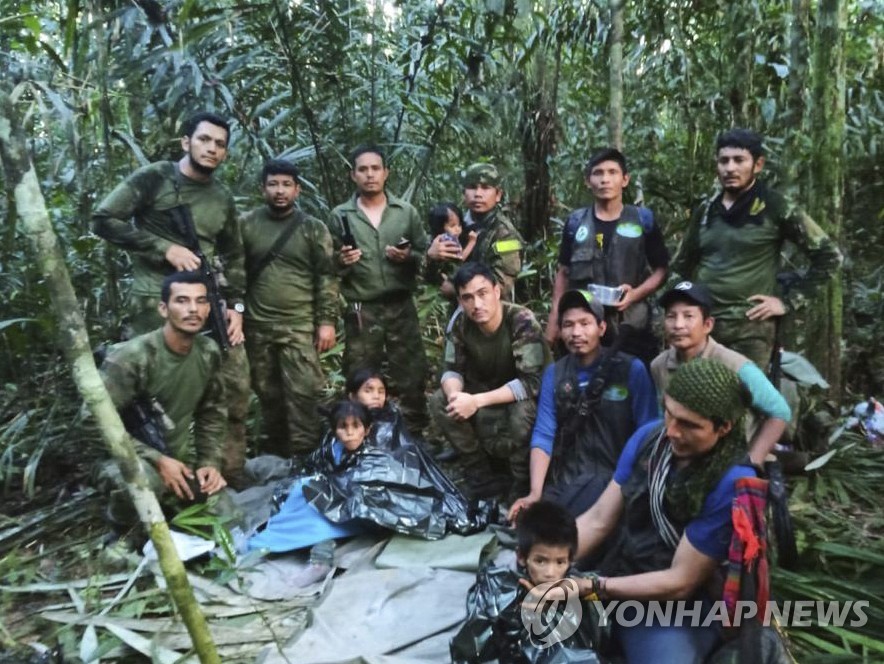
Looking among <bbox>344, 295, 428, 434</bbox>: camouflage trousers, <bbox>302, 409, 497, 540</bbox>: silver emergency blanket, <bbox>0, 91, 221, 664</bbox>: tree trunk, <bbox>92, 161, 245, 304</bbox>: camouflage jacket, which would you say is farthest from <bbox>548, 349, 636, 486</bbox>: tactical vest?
<bbox>92, 161, 245, 304</bbox>: camouflage jacket

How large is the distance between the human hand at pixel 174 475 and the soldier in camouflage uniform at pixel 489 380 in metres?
1.43

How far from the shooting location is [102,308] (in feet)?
17.7

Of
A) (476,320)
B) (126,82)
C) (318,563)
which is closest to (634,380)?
(476,320)

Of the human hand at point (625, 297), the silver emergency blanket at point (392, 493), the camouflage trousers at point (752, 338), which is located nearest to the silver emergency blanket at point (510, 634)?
the silver emergency blanket at point (392, 493)

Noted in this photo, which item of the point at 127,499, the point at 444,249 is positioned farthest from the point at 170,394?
the point at 444,249

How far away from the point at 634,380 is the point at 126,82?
169 inches

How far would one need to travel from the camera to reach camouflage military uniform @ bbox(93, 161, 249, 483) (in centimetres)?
412

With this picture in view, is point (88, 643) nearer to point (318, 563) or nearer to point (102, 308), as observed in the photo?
point (318, 563)

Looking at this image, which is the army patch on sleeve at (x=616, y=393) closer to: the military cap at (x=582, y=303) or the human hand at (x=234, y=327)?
the military cap at (x=582, y=303)

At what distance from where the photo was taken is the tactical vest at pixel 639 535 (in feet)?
8.33

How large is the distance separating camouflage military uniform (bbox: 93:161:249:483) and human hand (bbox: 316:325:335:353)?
55 cm

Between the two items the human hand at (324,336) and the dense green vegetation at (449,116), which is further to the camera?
the human hand at (324,336)

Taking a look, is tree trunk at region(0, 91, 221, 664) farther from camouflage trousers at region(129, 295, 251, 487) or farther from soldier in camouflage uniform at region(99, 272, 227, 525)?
camouflage trousers at region(129, 295, 251, 487)

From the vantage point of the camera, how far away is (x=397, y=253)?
16.1 ft
